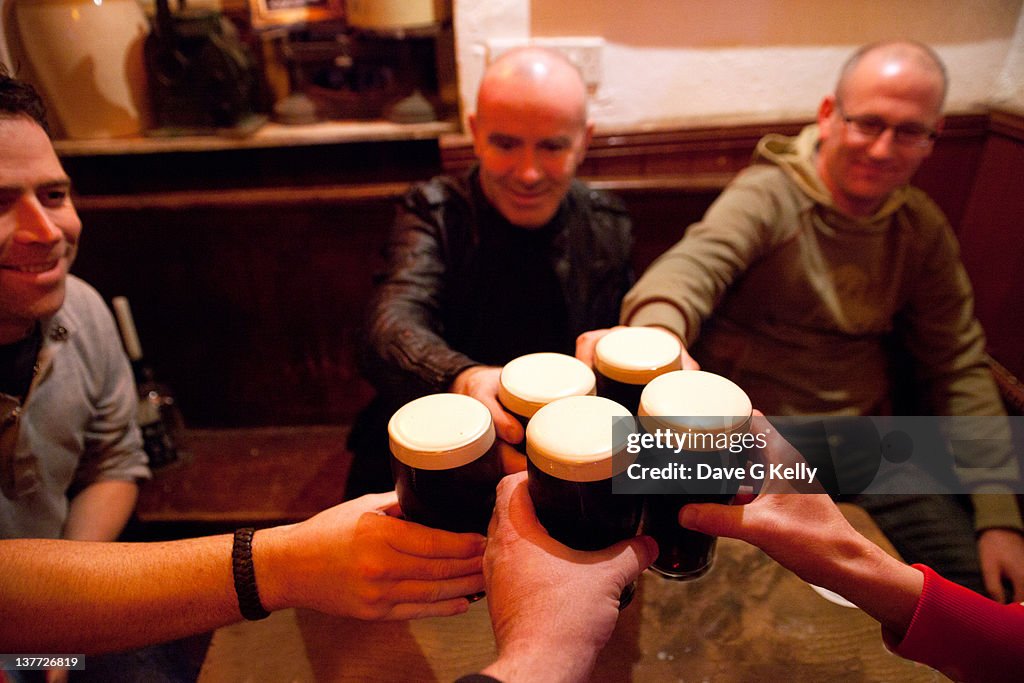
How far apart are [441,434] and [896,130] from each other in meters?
1.60

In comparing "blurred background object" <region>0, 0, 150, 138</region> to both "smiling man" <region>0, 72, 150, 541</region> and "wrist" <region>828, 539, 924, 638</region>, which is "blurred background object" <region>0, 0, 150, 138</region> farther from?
"wrist" <region>828, 539, 924, 638</region>

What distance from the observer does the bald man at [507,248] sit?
1672 mm

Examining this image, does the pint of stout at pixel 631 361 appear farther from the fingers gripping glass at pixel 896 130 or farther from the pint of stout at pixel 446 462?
the fingers gripping glass at pixel 896 130

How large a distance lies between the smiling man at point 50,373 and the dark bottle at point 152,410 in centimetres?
67

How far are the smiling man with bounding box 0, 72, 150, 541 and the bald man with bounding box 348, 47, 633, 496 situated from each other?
606 mm

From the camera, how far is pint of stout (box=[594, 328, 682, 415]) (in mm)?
946

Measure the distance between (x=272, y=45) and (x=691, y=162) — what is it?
5.59ft

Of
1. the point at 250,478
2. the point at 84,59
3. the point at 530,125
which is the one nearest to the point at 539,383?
the point at 530,125

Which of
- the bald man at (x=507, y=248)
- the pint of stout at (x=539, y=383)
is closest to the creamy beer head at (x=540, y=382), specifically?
the pint of stout at (x=539, y=383)

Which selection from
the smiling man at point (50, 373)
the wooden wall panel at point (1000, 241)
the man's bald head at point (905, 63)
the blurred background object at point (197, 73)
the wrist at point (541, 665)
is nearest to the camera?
the wrist at point (541, 665)

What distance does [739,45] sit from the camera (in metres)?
2.11

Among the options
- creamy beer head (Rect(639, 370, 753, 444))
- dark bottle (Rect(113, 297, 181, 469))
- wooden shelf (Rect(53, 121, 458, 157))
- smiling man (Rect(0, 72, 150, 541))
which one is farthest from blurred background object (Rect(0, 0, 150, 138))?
creamy beer head (Rect(639, 370, 753, 444))

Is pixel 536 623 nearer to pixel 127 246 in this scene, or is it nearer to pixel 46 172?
pixel 46 172

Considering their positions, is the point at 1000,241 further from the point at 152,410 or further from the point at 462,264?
the point at 152,410
